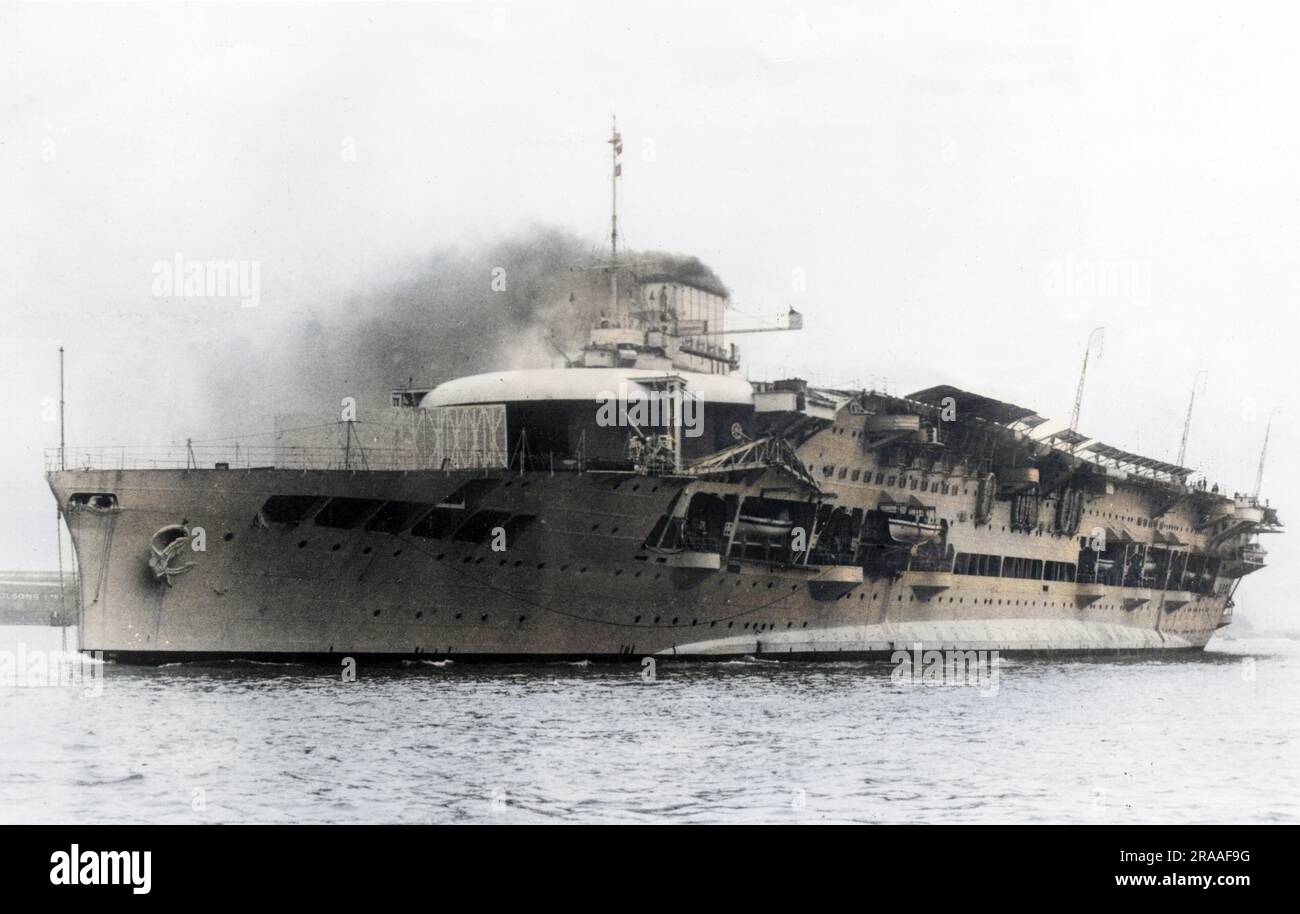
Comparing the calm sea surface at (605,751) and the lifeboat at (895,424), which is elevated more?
the lifeboat at (895,424)

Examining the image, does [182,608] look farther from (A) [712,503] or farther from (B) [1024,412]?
(B) [1024,412]

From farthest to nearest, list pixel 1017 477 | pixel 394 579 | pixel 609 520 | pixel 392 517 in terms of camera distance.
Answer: pixel 1017 477
pixel 609 520
pixel 394 579
pixel 392 517

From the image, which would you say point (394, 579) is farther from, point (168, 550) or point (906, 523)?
point (906, 523)

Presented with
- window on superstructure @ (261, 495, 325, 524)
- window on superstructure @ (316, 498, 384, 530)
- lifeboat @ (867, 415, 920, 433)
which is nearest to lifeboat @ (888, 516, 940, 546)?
lifeboat @ (867, 415, 920, 433)

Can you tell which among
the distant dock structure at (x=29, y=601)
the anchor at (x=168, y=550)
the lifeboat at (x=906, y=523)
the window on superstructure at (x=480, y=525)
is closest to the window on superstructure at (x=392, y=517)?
the window on superstructure at (x=480, y=525)

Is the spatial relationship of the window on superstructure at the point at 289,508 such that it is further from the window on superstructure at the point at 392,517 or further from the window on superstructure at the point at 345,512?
the window on superstructure at the point at 392,517

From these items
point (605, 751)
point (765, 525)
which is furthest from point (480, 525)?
point (605, 751)
